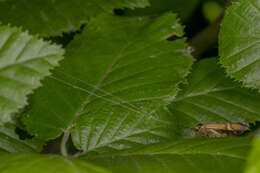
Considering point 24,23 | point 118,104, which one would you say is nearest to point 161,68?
point 118,104

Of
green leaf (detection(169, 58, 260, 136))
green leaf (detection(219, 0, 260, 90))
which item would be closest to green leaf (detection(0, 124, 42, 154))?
green leaf (detection(169, 58, 260, 136))

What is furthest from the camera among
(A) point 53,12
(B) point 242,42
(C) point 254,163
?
(A) point 53,12

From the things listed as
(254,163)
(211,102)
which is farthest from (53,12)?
(254,163)

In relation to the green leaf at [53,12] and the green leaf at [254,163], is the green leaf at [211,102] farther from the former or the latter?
the green leaf at [254,163]

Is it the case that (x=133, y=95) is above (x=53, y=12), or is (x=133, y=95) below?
below

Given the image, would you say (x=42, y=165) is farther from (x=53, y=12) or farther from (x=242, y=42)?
(x=53, y=12)

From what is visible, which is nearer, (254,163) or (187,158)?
(254,163)
